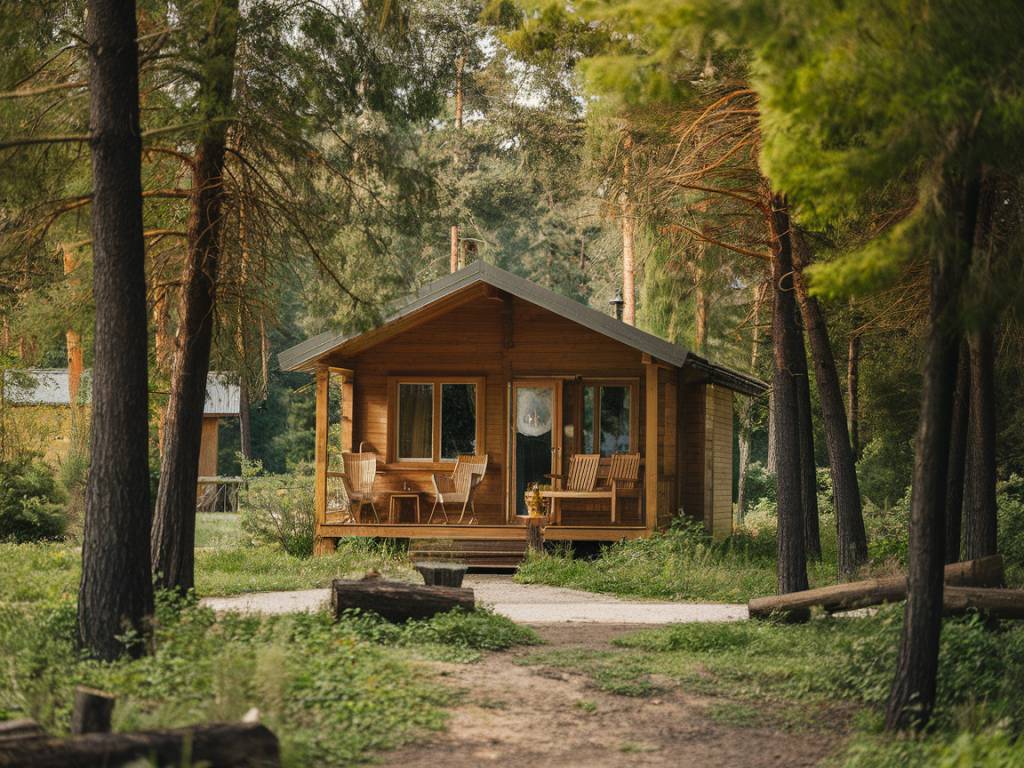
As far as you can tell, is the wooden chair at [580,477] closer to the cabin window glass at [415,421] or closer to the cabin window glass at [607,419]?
the cabin window glass at [607,419]

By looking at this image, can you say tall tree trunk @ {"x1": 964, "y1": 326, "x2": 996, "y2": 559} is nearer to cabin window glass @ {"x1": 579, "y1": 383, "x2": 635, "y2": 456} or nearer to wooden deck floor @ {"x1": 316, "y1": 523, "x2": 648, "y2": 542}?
wooden deck floor @ {"x1": 316, "y1": 523, "x2": 648, "y2": 542}

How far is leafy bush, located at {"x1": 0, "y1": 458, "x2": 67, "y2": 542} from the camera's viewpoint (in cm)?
1922

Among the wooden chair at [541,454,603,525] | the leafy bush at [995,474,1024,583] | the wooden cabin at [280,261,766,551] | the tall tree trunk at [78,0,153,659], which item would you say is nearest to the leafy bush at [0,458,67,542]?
the wooden cabin at [280,261,766,551]

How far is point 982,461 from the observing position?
1329cm

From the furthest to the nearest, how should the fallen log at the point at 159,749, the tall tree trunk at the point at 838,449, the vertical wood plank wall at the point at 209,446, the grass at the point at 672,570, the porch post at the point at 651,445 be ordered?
the vertical wood plank wall at the point at 209,446, the porch post at the point at 651,445, the tall tree trunk at the point at 838,449, the grass at the point at 672,570, the fallen log at the point at 159,749

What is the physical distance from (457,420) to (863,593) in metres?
10.1

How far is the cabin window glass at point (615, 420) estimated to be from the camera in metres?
19.2

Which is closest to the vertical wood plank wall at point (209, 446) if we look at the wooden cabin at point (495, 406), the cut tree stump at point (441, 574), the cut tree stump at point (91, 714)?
the wooden cabin at point (495, 406)

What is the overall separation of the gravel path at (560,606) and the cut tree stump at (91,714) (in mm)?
5009

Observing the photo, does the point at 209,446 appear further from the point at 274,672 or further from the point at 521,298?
the point at 274,672

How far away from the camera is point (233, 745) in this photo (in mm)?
5344

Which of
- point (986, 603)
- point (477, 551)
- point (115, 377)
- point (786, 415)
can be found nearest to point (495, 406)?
point (477, 551)

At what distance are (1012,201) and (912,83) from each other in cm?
750

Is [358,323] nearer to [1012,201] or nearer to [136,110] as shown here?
[136,110]
